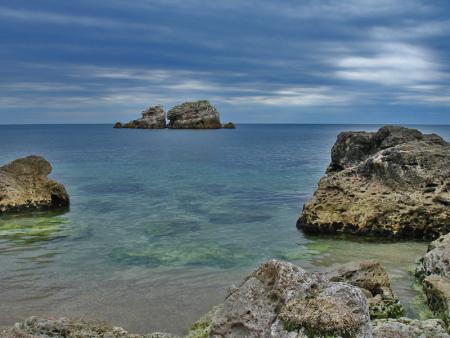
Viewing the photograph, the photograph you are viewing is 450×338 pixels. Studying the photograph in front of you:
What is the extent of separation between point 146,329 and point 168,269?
13.8 feet

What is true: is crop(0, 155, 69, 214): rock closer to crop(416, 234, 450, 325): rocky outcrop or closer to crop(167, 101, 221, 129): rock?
crop(416, 234, 450, 325): rocky outcrop

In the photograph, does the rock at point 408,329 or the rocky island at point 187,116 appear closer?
the rock at point 408,329

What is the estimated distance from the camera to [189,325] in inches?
406

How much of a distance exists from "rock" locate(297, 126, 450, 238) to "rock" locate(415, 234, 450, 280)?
14.3ft

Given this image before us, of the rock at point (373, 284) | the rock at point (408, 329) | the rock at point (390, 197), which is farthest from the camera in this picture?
the rock at point (390, 197)

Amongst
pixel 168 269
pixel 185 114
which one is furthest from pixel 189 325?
pixel 185 114

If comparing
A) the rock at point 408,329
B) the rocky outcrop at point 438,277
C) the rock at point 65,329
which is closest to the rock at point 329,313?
the rock at point 408,329

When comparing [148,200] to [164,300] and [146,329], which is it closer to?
[164,300]

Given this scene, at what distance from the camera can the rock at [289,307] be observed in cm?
549

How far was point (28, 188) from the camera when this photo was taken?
79.4ft

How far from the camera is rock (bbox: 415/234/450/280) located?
38.5 ft

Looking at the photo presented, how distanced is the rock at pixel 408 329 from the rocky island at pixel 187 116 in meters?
169

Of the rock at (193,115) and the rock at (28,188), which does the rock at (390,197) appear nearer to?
the rock at (28,188)

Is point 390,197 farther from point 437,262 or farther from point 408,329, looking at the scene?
point 408,329
